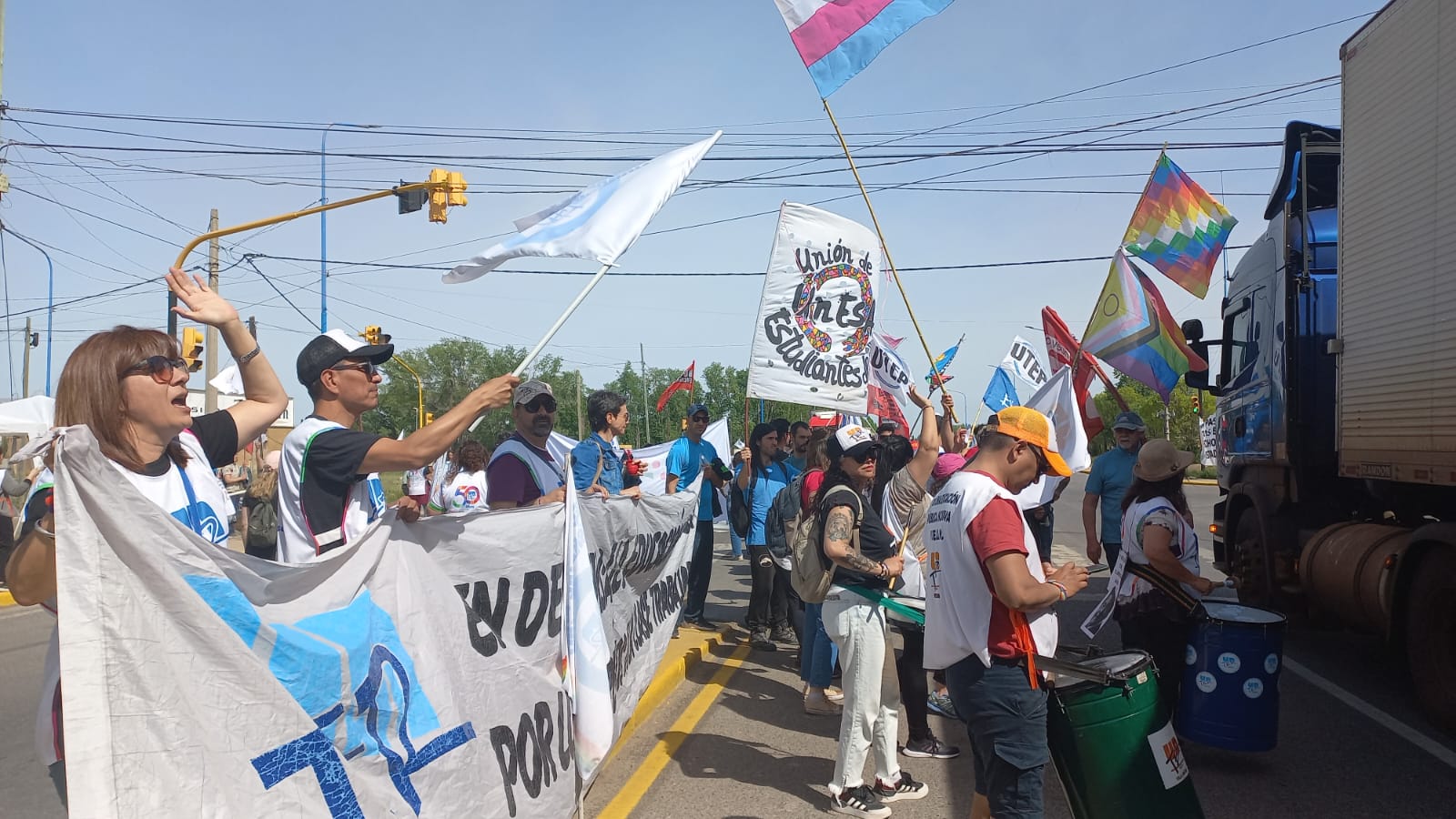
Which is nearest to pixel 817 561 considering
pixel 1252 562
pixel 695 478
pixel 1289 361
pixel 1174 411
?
pixel 695 478

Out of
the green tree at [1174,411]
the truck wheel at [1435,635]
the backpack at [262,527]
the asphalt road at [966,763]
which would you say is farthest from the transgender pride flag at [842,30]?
the green tree at [1174,411]

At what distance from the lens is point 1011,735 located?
325cm

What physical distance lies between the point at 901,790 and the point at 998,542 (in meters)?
2.11

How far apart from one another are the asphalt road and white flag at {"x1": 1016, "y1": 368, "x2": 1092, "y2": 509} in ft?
6.64

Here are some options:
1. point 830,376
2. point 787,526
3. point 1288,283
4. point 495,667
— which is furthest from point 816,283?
point 495,667

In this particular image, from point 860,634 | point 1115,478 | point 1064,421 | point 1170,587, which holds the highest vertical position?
point 1064,421

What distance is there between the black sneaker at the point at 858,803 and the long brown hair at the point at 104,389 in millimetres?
3352

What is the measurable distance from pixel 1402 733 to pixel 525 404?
5542 mm

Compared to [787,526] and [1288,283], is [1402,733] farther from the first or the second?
[787,526]

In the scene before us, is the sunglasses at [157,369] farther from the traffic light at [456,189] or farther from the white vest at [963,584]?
the traffic light at [456,189]

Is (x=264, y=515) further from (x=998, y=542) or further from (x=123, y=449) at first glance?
(x=998, y=542)

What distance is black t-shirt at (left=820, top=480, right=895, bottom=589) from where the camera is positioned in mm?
4699

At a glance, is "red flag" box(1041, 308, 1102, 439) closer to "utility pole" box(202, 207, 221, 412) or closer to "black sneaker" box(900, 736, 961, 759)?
"black sneaker" box(900, 736, 961, 759)

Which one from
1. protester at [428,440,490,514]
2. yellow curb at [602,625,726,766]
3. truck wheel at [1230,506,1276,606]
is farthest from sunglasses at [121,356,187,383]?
truck wheel at [1230,506,1276,606]
